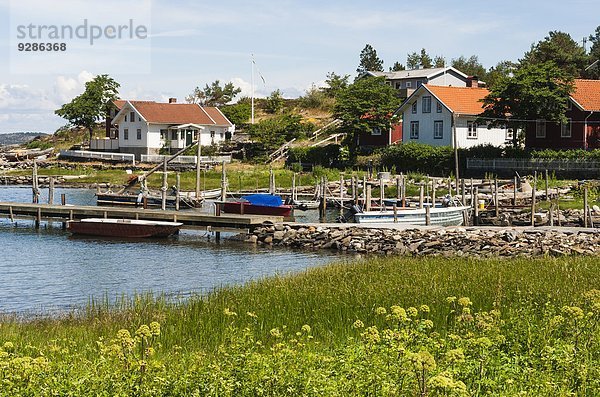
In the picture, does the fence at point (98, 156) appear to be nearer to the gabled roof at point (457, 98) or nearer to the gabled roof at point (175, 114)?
the gabled roof at point (175, 114)

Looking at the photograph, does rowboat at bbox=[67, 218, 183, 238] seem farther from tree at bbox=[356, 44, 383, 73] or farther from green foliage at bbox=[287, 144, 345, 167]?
tree at bbox=[356, 44, 383, 73]

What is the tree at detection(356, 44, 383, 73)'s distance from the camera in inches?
5044

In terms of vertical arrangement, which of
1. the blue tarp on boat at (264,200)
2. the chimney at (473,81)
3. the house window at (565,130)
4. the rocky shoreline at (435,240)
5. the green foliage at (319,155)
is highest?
the chimney at (473,81)

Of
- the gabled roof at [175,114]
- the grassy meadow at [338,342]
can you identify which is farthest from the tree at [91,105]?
the grassy meadow at [338,342]

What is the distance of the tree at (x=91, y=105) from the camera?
98375 millimetres

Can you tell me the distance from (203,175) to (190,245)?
35812mm

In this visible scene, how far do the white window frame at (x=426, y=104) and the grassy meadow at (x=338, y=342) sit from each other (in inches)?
2131

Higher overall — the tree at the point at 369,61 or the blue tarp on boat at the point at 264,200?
the tree at the point at 369,61

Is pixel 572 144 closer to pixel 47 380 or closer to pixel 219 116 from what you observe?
pixel 219 116

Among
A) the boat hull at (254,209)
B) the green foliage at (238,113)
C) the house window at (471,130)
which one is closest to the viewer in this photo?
the boat hull at (254,209)

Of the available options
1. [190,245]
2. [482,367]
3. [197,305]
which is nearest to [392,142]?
[190,245]

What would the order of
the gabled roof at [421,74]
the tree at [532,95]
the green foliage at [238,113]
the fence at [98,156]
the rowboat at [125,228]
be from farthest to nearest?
the green foliage at [238,113] → the gabled roof at [421,74] → the fence at [98,156] → the tree at [532,95] → the rowboat at [125,228]

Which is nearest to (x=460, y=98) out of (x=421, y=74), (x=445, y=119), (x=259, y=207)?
(x=445, y=119)

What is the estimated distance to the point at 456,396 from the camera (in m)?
8.97
